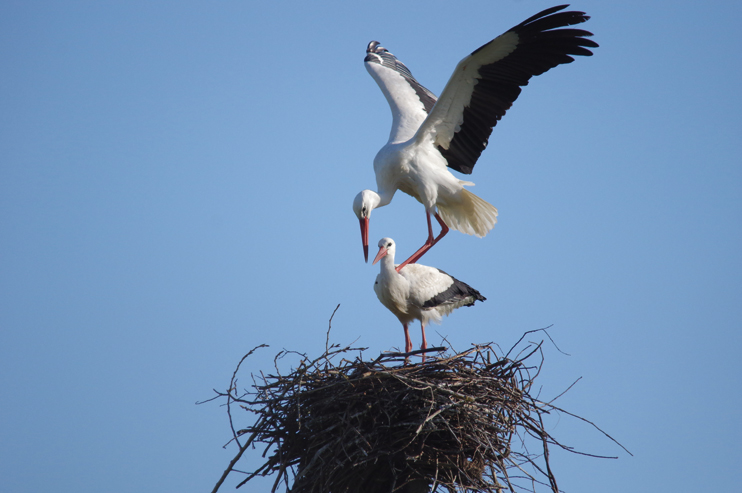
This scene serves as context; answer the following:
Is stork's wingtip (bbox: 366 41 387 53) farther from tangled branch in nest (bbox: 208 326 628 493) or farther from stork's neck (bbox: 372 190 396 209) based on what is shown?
tangled branch in nest (bbox: 208 326 628 493)

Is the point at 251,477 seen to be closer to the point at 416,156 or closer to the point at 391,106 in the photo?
the point at 416,156

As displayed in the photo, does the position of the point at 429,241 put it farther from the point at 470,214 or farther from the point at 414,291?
the point at 414,291

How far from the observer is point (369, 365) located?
4.06 metres

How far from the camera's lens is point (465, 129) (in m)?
6.38

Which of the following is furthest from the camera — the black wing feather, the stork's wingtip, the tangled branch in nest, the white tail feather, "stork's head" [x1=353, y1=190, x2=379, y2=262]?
the stork's wingtip

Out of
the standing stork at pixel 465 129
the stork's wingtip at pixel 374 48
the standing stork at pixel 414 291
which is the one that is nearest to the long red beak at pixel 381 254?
the standing stork at pixel 414 291

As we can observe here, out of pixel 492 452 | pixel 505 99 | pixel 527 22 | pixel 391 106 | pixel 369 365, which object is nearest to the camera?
pixel 492 452

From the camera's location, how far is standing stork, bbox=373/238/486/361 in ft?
18.9

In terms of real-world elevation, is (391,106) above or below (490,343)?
above

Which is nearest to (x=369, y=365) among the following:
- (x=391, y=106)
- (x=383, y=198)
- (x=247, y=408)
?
(x=247, y=408)

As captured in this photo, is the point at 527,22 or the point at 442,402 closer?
the point at 442,402

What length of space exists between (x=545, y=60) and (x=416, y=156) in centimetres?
156

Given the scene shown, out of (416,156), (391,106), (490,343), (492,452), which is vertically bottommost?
(492,452)

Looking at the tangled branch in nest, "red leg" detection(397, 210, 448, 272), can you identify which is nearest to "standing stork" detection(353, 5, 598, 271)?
"red leg" detection(397, 210, 448, 272)
